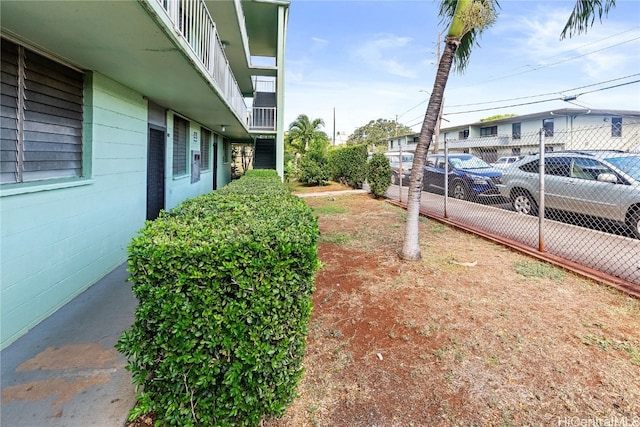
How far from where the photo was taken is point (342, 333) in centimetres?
292

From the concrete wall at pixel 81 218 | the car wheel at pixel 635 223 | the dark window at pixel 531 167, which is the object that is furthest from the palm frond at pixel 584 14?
the concrete wall at pixel 81 218

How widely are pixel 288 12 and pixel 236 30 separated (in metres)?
2.44

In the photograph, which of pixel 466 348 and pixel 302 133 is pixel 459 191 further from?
pixel 302 133

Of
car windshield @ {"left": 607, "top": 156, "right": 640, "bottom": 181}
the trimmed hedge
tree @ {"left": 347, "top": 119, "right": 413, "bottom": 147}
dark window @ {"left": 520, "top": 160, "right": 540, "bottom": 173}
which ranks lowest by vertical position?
the trimmed hedge

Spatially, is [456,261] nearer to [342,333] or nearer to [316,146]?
[342,333]

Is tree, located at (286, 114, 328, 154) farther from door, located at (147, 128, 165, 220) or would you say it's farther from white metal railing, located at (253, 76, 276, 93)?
door, located at (147, 128, 165, 220)

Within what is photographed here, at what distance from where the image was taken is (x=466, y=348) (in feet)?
8.64

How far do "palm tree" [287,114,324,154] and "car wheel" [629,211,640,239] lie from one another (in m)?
20.6

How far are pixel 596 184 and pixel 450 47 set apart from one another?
12.0 feet

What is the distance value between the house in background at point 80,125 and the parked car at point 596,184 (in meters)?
6.12

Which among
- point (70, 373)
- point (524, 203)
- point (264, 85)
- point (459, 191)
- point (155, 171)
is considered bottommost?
point (70, 373)

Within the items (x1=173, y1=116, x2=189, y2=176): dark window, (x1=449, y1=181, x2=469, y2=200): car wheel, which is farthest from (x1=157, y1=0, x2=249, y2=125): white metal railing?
(x1=449, y1=181, x2=469, y2=200): car wheel

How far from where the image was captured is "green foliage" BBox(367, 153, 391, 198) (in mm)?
11633

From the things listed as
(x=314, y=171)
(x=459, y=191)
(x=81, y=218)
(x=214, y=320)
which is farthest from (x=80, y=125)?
(x=314, y=171)
